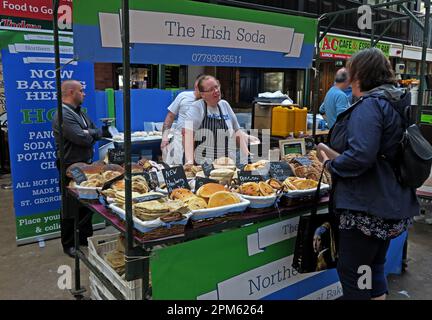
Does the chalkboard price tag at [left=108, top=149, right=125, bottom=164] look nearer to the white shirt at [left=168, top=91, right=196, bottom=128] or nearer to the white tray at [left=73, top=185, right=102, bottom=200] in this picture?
the white tray at [left=73, top=185, right=102, bottom=200]

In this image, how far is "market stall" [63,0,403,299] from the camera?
1.89 m

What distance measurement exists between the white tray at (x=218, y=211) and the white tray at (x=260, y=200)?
47 mm

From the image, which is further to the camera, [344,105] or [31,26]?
[344,105]

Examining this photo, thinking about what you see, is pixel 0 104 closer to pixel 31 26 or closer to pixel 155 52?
pixel 31 26

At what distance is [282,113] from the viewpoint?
559 centimetres

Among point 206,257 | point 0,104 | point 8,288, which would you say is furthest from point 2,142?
point 206,257

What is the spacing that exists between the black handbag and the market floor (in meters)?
1.10

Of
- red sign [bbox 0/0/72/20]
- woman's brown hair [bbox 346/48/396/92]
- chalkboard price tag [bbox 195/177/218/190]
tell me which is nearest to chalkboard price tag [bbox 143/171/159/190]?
chalkboard price tag [bbox 195/177/218/190]

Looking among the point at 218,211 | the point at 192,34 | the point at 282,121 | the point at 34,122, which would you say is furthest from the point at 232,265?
the point at 282,121

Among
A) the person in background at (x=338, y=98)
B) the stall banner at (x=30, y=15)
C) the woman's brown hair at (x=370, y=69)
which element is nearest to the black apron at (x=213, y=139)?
the woman's brown hair at (x=370, y=69)

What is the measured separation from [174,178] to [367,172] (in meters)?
1.05

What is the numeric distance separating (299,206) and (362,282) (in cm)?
55

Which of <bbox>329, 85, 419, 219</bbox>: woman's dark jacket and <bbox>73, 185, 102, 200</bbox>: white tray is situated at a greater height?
<bbox>329, 85, 419, 219</bbox>: woman's dark jacket

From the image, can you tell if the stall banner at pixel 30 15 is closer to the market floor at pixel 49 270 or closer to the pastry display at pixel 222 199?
the market floor at pixel 49 270
